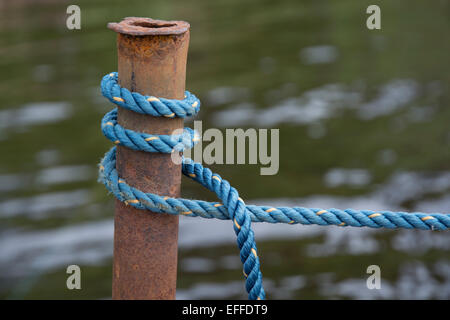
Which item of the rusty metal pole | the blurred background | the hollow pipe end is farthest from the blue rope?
the blurred background

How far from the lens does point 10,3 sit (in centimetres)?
834

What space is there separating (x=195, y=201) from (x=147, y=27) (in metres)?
0.39

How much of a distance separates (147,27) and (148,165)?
29 centimetres

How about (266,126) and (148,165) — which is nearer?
(148,165)

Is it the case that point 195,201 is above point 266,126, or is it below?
above

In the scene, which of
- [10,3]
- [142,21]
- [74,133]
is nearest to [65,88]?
[74,133]

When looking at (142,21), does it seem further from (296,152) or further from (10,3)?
(10,3)

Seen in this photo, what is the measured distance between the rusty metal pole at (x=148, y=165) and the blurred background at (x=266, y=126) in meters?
1.98

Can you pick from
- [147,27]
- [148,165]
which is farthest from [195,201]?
[147,27]

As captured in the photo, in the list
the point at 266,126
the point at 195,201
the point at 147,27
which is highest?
the point at 147,27

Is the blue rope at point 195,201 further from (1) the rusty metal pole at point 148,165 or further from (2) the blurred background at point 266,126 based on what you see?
(2) the blurred background at point 266,126

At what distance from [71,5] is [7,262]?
19.3 ft

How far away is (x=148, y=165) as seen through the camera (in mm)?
1340

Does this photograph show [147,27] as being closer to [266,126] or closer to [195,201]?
[195,201]
